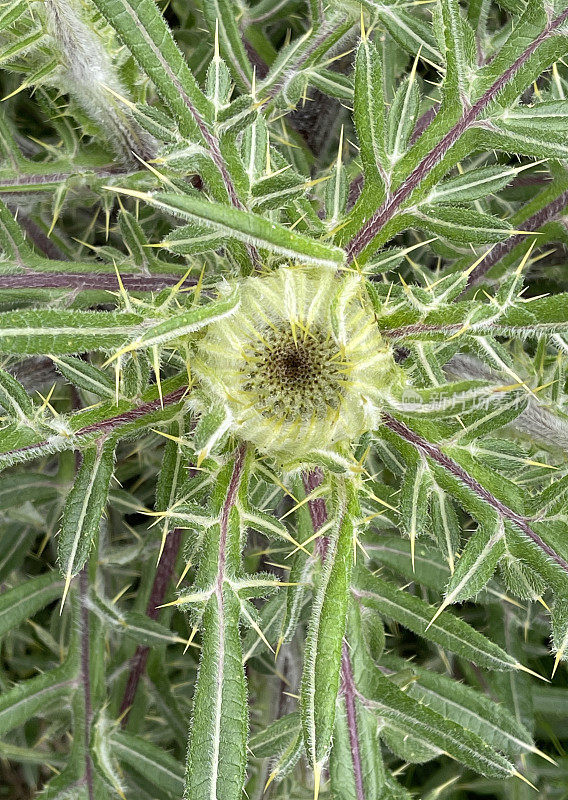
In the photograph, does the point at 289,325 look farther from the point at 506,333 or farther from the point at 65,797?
the point at 65,797

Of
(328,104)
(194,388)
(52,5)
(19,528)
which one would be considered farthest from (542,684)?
(52,5)

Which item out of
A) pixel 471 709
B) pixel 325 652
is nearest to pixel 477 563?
pixel 325 652

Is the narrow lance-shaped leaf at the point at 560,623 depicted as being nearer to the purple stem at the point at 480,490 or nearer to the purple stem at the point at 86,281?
the purple stem at the point at 480,490

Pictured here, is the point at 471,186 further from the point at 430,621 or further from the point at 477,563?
the point at 430,621

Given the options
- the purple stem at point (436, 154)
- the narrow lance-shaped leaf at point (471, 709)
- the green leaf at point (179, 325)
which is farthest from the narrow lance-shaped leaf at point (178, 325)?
the narrow lance-shaped leaf at point (471, 709)

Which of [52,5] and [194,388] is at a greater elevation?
[52,5]

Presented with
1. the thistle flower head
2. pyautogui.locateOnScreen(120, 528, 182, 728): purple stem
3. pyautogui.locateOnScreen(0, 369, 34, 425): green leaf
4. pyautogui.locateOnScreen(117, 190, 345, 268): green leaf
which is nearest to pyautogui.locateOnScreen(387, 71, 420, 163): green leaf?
the thistle flower head
